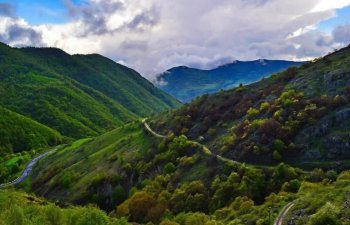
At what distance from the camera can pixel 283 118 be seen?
142625 mm

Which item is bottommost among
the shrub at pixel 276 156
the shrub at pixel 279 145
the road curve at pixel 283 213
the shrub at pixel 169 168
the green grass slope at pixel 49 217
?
the road curve at pixel 283 213

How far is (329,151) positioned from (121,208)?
63756mm

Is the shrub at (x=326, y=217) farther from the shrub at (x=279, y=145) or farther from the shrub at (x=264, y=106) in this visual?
the shrub at (x=264, y=106)

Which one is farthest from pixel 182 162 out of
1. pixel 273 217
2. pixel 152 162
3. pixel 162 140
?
pixel 273 217

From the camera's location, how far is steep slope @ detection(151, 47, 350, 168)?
12581cm

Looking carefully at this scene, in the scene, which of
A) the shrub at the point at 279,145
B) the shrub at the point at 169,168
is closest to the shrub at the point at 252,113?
the shrub at the point at 279,145

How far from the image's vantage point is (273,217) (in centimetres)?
8094

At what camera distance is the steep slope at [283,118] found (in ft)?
413

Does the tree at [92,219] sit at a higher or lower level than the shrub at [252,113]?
lower

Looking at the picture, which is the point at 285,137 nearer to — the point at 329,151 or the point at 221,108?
the point at 329,151

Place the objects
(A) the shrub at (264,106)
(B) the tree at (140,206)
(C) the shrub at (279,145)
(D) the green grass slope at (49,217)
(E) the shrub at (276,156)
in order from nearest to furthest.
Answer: (D) the green grass slope at (49,217) < (E) the shrub at (276,156) < (B) the tree at (140,206) < (C) the shrub at (279,145) < (A) the shrub at (264,106)

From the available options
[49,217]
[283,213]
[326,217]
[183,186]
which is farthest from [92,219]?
[183,186]

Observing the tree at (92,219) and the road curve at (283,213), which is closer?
the road curve at (283,213)

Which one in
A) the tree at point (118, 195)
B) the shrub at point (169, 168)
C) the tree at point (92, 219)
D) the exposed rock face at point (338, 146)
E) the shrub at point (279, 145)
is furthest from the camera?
Result: the tree at point (118, 195)
